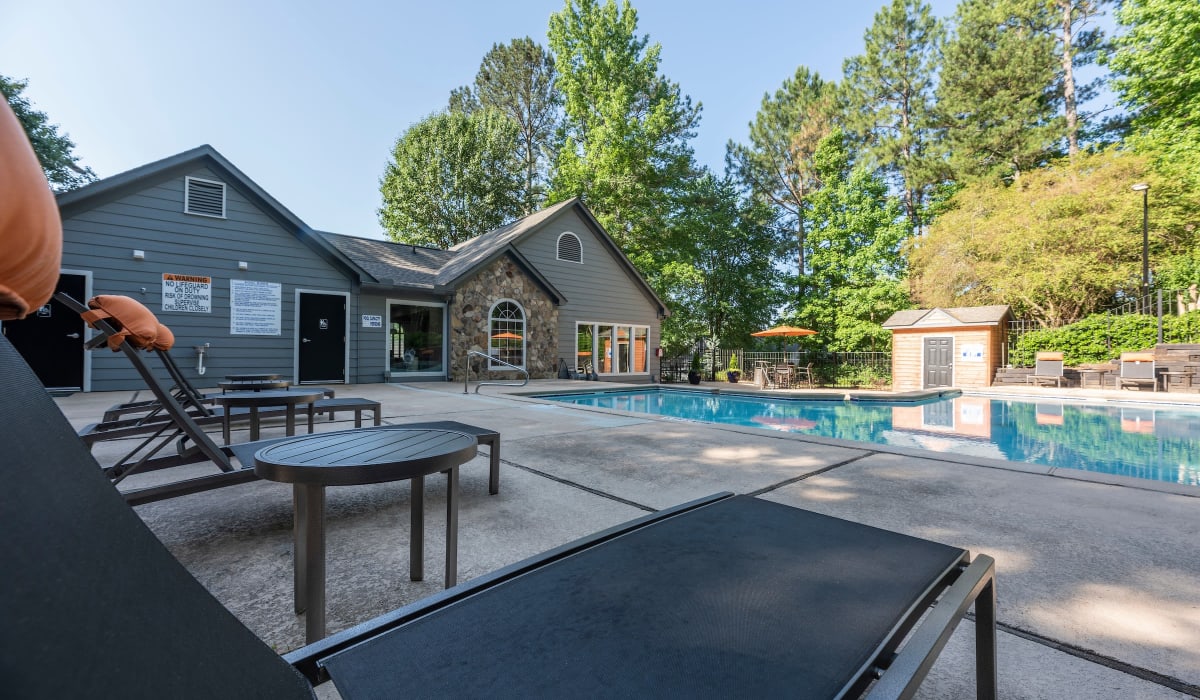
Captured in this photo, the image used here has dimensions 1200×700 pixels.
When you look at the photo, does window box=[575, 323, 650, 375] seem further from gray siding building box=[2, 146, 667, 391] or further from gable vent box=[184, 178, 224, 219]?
gable vent box=[184, 178, 224, 219]

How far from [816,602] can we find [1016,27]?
79.8 feet

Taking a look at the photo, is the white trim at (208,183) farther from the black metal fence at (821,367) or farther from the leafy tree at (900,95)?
the leafy tree at (900,95)

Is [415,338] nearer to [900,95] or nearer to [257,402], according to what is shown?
[257,402]

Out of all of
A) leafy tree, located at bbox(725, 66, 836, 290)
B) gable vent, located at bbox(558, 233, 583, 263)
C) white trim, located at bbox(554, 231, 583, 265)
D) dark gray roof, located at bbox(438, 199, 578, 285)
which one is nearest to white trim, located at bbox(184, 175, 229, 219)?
dark gray roof, located at bbox(438, 199, 578, 285)

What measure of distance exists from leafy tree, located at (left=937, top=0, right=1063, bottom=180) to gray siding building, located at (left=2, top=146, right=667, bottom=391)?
14.6 metres

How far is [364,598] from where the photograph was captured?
5.36 ft

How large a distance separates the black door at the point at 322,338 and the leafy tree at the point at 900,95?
19499mm

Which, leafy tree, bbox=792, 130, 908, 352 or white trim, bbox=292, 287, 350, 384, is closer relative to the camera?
white trim, bbox=292, 287, 350, 384

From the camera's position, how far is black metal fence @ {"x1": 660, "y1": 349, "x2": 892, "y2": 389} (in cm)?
1620

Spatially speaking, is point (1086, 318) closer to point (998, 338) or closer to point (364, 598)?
point (998, 338)

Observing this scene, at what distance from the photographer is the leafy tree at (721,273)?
19.4 m

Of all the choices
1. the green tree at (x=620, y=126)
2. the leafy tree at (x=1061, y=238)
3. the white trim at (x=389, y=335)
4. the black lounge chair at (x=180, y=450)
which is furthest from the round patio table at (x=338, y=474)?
the green tree at (x=620, y=126)

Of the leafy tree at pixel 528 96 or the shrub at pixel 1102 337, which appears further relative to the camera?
the leafy tree at pixel 528 96

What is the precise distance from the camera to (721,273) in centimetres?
1969
